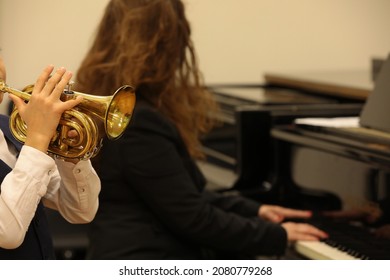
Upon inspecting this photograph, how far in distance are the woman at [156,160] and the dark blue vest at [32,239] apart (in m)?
0.55

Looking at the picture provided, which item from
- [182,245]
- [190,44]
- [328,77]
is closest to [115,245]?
[182,245]

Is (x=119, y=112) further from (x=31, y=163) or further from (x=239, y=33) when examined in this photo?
(x=239, y=33)

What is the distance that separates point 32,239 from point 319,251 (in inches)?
39.5

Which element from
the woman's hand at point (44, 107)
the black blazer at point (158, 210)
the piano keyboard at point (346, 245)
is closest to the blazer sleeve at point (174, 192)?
the black blazer at point (158, 210)

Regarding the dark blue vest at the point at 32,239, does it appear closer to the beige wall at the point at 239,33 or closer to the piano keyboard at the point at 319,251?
the beige wall at the point at 239,33

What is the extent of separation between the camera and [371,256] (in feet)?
7.84

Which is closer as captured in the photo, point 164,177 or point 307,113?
point 164,177

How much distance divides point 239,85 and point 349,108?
2.05 feet

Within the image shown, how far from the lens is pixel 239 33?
2.65m

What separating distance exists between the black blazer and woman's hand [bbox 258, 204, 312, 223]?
146mm

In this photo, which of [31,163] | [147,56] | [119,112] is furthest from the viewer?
[147,56]

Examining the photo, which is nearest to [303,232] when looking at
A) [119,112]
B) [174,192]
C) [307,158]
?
[307,158]
